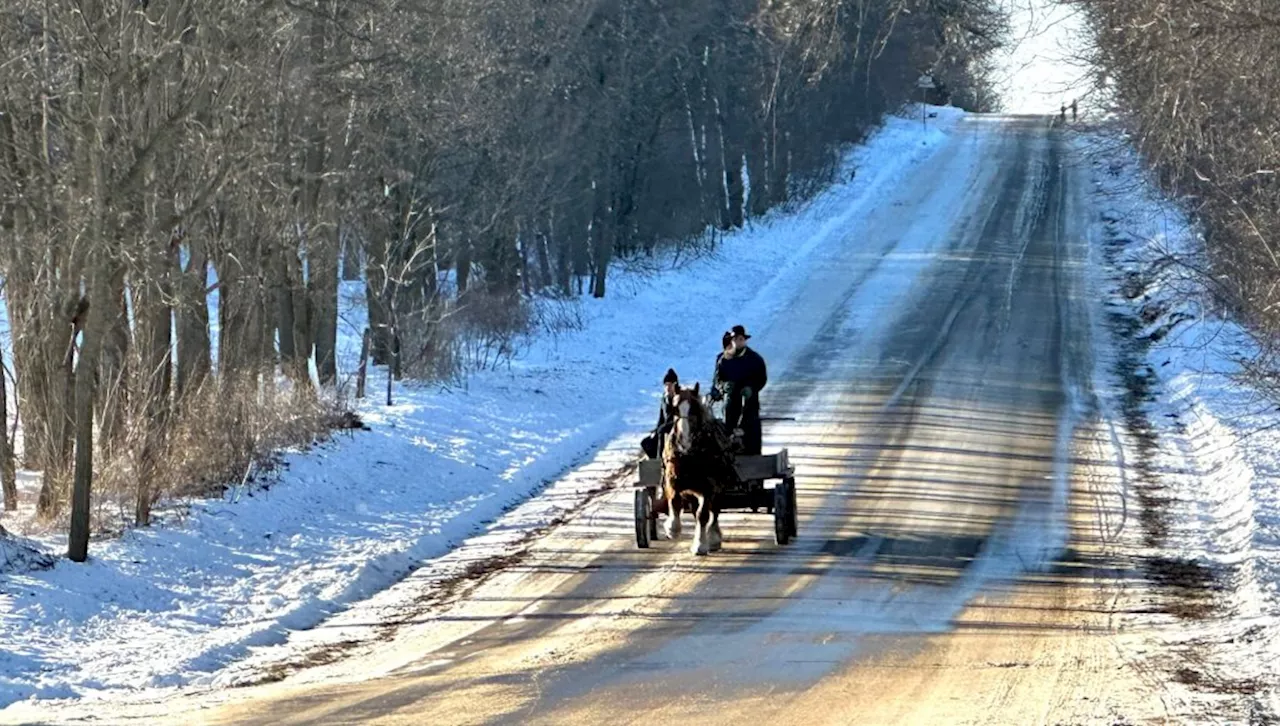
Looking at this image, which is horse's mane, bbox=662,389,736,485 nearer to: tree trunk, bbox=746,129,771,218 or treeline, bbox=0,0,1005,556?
treeline, bbox=0,0,1005,556

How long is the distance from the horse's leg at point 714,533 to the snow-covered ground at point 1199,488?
12.9 feet

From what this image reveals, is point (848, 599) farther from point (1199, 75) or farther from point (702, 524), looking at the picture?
point (1199, 75)

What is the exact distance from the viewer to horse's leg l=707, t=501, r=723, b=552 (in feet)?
50.4

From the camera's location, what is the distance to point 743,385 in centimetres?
1669

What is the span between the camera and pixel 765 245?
46625 millimetres

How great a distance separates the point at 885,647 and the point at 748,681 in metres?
1.59

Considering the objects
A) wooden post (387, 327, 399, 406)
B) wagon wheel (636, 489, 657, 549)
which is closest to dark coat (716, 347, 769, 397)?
wagon wheel (636, 489, 657, 549)

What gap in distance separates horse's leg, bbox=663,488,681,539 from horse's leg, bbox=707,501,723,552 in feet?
1.17

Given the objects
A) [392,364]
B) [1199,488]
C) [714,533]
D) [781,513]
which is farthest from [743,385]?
[392,364]

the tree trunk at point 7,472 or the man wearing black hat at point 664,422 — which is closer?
the man wearing black hat at point 664,422

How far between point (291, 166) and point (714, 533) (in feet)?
25.3

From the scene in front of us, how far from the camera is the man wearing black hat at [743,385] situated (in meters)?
16.7

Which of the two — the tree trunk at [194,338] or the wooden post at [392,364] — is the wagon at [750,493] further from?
the wooden post at [392,364]

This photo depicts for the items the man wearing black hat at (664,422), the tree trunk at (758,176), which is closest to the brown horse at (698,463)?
the man wearing black hat at (664,422)
